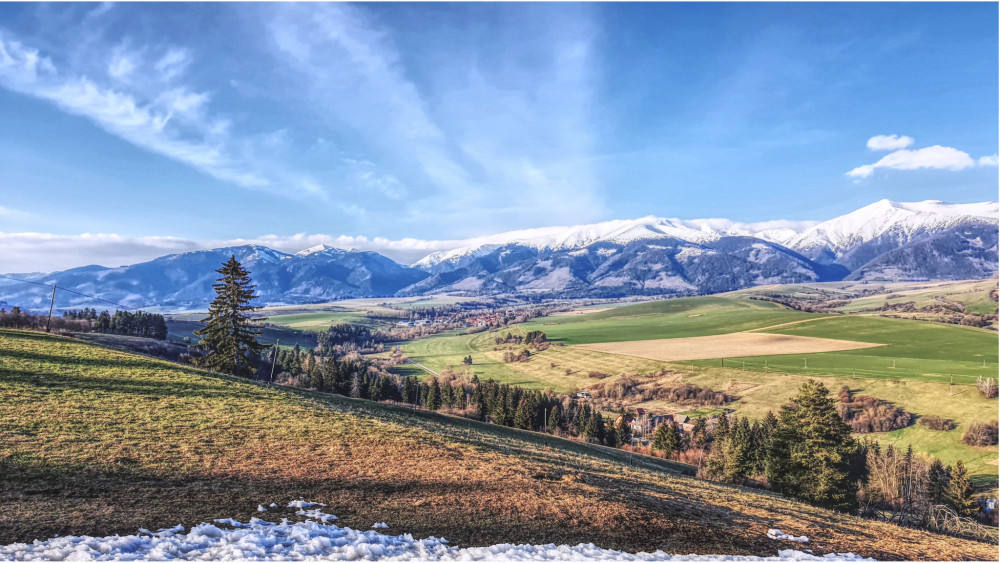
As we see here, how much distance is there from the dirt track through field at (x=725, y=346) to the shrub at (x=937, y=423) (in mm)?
42978

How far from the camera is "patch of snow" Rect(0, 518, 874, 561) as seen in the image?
919 centimetres

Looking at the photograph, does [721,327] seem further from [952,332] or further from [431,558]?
[431,558]

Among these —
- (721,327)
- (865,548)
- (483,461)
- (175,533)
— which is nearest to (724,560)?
(865,548)

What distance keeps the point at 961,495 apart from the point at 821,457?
102 feet

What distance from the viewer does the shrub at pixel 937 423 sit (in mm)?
75188

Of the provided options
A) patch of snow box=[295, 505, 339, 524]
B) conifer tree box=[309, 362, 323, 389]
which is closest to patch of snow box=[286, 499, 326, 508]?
patch of snow box=[295, 505, 339, 524]

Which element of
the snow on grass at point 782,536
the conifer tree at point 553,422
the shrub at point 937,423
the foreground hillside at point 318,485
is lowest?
the conifer tree at point 553,422

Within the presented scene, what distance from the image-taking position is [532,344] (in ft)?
580

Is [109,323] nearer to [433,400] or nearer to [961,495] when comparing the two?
[433,400]

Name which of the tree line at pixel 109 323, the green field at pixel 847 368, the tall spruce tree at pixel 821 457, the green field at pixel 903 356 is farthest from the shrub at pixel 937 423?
the tree line at pixel 109 323

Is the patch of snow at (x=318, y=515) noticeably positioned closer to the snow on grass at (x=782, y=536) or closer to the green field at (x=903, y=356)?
the snow on grass at (x=782, y=536)

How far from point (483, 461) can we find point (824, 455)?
3194cm

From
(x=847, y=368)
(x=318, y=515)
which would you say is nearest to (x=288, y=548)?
(x=318, y=515)

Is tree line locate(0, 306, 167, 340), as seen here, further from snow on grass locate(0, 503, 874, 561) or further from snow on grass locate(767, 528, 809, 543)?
snow on grass locate(767, 528, 809, 543)
